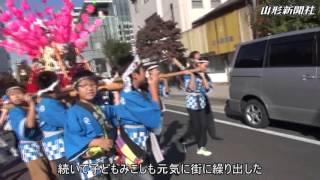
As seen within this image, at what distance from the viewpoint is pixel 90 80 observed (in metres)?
3.47

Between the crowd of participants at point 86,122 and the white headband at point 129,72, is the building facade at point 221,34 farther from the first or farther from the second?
the white headband at point 129,72

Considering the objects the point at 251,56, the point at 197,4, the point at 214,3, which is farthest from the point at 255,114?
the point at 214,3

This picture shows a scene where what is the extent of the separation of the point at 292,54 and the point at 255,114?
1679mm

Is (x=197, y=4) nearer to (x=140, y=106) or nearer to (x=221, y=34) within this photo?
(x=221, y=34)

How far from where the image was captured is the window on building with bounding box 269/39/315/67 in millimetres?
6703

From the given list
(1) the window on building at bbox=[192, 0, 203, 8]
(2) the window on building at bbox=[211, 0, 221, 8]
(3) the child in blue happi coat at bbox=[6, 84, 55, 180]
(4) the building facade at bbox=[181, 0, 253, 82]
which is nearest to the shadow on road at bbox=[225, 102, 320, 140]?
(3) the child in blue happi coat at bbox=[6, 84, 55, 180]

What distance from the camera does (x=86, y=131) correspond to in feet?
10.9

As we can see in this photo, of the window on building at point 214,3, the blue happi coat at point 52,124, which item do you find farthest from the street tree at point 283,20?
the window on building at point 214,3

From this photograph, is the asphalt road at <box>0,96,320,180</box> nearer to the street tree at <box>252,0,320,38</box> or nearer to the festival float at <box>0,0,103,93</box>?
the festival float at <box>0,0,103,93</box>

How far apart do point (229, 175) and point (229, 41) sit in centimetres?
1608

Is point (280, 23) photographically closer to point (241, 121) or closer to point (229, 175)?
point (241, 121)

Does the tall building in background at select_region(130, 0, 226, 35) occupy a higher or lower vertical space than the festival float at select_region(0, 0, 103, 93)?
higher

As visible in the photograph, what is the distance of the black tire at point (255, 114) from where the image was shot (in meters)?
7.95

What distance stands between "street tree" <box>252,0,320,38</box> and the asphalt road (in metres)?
3.88
